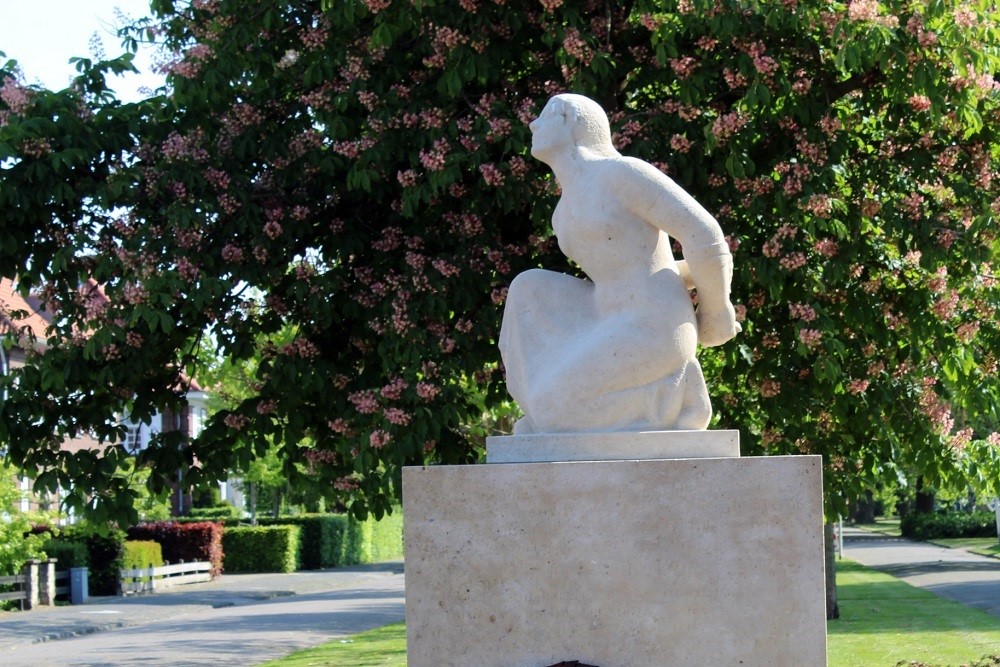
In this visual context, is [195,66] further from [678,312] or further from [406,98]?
[678,312]

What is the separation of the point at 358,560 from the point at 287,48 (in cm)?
3375

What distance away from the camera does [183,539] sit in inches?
1396

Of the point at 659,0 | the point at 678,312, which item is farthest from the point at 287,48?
the point at 678,312

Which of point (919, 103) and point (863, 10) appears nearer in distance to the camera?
point (863, 10)

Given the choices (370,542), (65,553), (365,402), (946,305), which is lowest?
(370,542)

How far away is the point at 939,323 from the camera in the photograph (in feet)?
34.9

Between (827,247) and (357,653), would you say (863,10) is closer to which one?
(827,247)

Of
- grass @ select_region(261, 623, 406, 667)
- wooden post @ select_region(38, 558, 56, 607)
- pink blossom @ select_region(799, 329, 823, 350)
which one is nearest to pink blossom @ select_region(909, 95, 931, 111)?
pink blossom @ select_region(799, 329, 823, 350)

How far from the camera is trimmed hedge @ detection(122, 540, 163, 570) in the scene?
30422mm

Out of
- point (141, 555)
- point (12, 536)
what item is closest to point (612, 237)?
point (12, 536)

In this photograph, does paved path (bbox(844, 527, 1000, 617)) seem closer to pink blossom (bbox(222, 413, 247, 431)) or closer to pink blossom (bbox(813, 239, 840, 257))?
pink blossom (bbox(813, 239, 840, 257))

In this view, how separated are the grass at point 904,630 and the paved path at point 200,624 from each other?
6817mm

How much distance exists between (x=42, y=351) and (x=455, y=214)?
3725mm

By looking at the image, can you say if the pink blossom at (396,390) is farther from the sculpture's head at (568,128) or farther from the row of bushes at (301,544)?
the row of bushes at (301,544)
